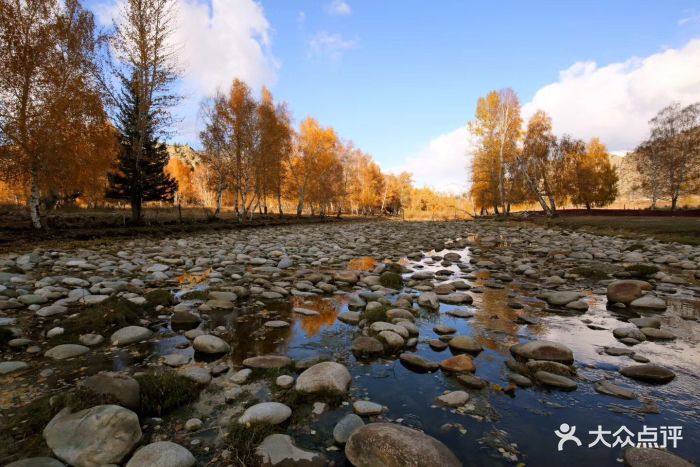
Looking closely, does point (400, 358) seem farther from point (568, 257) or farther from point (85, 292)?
point (568, 257)

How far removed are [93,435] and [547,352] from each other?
12.5 ft

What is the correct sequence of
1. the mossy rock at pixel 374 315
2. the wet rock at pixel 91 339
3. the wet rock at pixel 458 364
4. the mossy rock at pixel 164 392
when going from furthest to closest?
the mossy rock at pixel 374 315, the wet rock at pixel 91 339, the wet rock at pixel 458 364, the mossy rock at pixel 164 392

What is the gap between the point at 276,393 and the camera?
281 cm

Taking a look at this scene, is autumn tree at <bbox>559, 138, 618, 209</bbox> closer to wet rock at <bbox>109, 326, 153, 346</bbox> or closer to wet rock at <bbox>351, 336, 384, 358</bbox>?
wet rock at <bbox>351, 336, 384, 358</bbox>

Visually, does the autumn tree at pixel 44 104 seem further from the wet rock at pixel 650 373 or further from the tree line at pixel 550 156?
the tree line at pixel 550 156

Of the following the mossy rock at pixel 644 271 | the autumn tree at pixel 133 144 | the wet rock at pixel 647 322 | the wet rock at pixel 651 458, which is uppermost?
the autumn tree at pixel 133 144

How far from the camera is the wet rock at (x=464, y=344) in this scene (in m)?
3.71

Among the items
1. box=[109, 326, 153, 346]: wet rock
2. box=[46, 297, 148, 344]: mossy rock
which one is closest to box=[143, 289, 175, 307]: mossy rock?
box=[46, 297, 148, 344]: mossy rock

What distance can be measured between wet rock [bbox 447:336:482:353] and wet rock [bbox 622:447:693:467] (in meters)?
1.65

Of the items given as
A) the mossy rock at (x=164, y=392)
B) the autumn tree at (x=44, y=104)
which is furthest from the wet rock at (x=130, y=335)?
the autumn tree at (x=44, y=104)

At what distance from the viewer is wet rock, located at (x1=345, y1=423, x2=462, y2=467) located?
1.89 m

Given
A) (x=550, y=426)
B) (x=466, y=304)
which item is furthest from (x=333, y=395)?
(x=466, y=304)

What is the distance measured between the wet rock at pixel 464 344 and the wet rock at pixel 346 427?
1.75 meters

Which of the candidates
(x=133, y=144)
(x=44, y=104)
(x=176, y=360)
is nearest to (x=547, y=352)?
(x=176, y=360)
